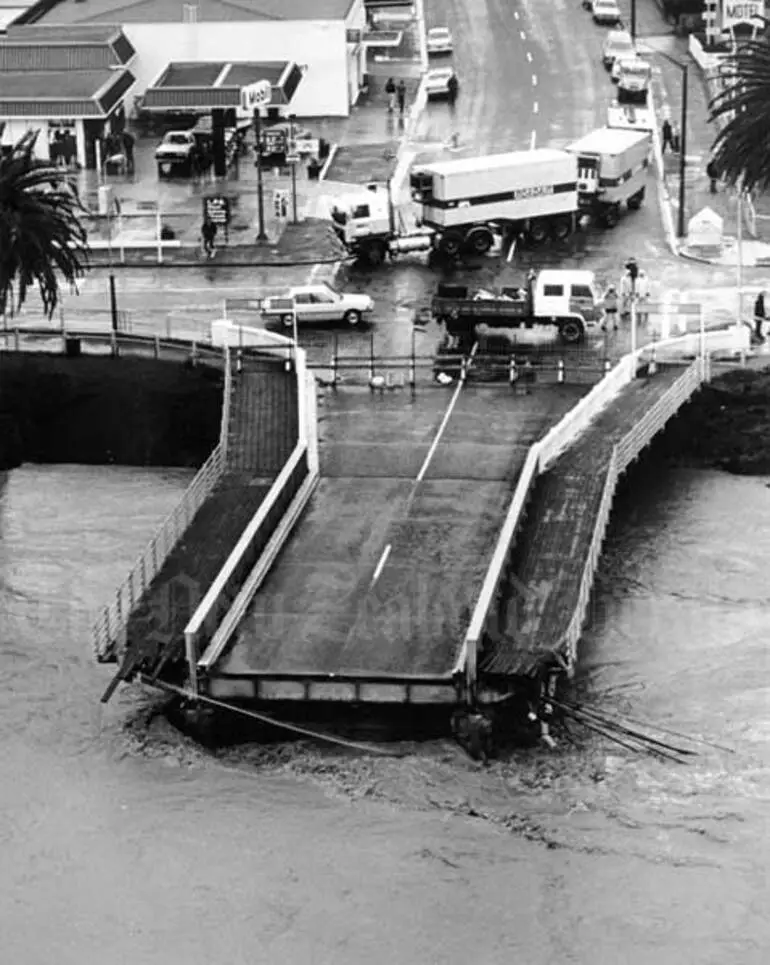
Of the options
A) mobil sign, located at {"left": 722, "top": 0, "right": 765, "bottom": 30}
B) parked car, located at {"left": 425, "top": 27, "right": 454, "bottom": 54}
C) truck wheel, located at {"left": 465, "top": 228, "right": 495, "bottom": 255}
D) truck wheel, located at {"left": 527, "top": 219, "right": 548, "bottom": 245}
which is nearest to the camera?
truck wheel, located at {"left": 465, "top": 228, "right": 495, "bottom": 255}

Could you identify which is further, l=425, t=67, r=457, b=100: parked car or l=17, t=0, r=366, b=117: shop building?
l=425, t=67, r=457, b=100: parked car

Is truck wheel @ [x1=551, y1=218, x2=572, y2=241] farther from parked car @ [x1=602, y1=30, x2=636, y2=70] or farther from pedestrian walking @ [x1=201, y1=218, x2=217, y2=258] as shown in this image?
parked car @ [x1=602, y1=30, x2=636, y2=70]

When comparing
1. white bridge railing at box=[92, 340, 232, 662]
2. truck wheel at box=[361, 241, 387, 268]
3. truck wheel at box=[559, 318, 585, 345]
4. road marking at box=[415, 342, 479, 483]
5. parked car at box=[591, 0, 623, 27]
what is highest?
parked car at box=[591, 0, 623, 27]

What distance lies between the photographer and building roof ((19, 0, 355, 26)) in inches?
3888

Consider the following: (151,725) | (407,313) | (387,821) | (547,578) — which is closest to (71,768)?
(151,725)

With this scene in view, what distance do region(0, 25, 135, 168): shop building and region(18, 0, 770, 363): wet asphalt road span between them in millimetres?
12093

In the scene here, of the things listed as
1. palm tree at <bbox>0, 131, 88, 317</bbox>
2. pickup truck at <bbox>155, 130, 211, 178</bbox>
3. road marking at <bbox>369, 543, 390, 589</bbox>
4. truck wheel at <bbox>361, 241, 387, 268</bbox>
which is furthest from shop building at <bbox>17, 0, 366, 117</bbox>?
road marking at <bbox>369, 543, 390, 589</bbox>

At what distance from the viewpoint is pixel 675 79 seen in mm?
104375

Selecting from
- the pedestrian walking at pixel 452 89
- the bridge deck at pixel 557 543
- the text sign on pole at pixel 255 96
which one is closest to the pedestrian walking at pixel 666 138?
the pedestrian walking at pixel 452 89

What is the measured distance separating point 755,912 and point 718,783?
4.59 metres

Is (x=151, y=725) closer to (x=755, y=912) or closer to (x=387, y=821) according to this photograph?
(x=387, y=821)

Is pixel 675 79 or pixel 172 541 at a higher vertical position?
pixel 675 79

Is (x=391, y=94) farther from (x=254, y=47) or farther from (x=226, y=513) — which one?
(x=226, y=513)

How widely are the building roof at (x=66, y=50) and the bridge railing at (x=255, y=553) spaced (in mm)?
35547
